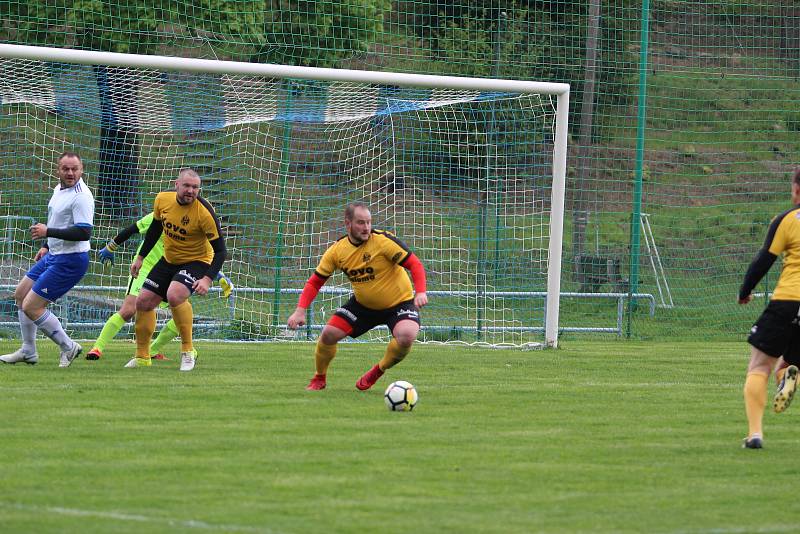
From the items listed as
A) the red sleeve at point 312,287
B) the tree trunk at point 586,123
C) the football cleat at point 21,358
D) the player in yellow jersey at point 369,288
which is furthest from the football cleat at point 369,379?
the tree trunk at point 586,123

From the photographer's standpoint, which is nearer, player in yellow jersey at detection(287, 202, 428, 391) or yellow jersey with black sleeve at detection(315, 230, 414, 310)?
player in yellow jersey at detection(287, 202, 428, 391)

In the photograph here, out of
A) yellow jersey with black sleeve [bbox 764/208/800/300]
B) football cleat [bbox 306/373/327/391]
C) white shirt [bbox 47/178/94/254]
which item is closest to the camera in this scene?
yellow jersey with black sleeve [bbox 764/208/800/300]

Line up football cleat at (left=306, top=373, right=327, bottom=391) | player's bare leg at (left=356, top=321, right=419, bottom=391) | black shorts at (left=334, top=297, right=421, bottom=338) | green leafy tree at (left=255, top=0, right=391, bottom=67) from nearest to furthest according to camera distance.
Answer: player's bare leg at (left=356, top=321, right=419, bottom=391)
black shorts at (left=334, top=297, right=421, bottom=338)
football cleat at (left=306, top=373, right=327, bottom=391)
green leafy tree at (left=255, top=0, right=391, bottom=67)

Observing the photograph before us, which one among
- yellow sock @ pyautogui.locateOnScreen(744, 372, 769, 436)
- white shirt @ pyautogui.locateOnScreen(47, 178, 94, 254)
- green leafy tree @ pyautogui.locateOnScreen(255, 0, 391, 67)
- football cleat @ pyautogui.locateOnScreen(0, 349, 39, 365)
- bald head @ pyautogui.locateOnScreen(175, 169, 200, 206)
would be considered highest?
green leafy tree @ pyautogui.locateOnScreen(255, 0, 391, 67)

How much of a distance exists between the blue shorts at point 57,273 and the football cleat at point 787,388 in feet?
23.1

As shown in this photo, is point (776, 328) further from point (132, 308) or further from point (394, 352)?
point (132, 308)

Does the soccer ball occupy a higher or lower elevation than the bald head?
lower

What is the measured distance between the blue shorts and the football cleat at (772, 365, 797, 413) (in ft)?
23.1

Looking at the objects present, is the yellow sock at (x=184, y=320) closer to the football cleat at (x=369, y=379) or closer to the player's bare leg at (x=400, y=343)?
the football cleat at (x=369, y=379)

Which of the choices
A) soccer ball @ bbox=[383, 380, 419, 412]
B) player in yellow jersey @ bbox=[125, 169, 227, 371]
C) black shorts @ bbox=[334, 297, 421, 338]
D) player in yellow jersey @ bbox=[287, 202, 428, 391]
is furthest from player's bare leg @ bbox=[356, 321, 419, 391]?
player in yellow jersey @ bbox=[125, 169, 227, 371]

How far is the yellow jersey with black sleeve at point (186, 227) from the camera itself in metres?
12.9

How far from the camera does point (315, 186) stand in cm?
1961

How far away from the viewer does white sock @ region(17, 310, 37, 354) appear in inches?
509

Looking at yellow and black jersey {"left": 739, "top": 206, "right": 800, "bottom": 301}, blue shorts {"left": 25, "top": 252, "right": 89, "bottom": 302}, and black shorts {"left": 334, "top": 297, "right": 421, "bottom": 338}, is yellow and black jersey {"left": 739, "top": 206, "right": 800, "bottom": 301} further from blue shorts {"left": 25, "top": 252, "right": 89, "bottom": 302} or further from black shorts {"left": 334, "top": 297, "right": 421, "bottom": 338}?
blue shorts {"left": 25, "top": 252, "right": 89, "bottom": 302}
